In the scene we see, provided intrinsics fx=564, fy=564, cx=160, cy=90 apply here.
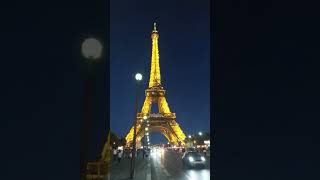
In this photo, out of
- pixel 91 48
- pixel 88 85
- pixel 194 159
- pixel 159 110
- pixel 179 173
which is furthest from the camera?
pixel 159 110

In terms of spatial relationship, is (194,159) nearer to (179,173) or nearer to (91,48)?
(179,173)

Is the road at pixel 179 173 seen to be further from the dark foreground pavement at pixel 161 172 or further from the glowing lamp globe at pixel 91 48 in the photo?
the glowing lamp globe at pixel 91 48

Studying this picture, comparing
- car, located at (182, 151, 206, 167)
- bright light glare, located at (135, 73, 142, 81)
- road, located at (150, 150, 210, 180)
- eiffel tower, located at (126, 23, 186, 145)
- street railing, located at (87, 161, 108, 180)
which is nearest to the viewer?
street railing, located at (87, 161, 108, 180)

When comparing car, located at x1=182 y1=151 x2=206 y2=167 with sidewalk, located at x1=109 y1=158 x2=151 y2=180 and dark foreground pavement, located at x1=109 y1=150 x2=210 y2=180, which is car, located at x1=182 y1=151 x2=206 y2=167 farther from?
sidewalk, located at x1=109 y1=158 x2=151 y2=180

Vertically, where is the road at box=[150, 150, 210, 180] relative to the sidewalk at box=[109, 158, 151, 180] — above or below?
below

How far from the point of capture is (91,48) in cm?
1558

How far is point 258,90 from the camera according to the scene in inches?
1401

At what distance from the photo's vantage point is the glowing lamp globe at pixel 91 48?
15281mm

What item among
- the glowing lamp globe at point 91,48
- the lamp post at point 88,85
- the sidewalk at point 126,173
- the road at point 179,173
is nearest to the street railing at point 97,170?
the lamp post at point 88,85

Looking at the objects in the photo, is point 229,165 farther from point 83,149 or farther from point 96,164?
point 83,149

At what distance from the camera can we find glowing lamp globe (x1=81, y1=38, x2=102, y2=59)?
15281 millimetres

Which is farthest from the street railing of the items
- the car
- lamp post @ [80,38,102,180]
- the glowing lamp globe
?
the car

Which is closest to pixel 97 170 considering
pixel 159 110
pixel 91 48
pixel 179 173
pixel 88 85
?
pixel 88 85

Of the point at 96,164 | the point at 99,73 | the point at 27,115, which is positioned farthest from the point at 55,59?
the point at 96,164
